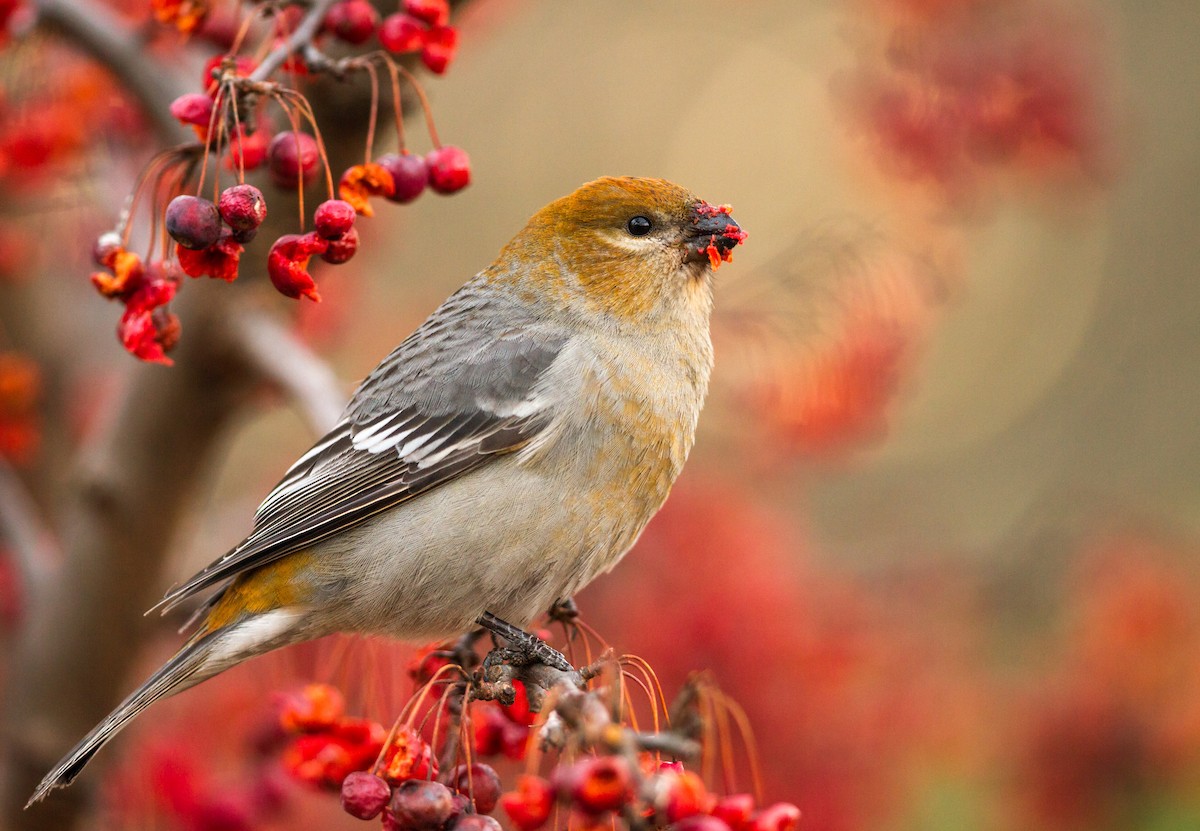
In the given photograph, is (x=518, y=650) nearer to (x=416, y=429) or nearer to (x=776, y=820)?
(x=416, y=429)

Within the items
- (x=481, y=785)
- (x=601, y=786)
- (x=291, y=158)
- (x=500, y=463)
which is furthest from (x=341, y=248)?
(x=601, y=786)

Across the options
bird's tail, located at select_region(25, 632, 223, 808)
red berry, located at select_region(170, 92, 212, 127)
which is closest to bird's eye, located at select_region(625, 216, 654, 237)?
red berry, located at select_region(170, 92, 212, 127)

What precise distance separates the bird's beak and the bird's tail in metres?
1.62

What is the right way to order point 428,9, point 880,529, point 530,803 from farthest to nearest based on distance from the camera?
point 880,529
point 428,9
point 530,803

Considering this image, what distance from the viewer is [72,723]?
131 inches

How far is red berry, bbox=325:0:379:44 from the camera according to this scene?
8.18 feet

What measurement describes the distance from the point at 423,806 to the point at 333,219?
1.06m

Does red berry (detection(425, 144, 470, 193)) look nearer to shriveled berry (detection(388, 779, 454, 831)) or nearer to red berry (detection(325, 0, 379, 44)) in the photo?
red berry (detection(325, 0, 379, 44))

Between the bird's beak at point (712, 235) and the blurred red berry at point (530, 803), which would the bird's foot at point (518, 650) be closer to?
the blurred red berry at point (530, 803)

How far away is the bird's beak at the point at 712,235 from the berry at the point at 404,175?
0.99 m

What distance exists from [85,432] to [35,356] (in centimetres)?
67

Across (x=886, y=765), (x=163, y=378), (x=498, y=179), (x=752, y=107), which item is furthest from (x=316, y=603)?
(x=498, y=179)

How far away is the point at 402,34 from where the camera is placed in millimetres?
2469

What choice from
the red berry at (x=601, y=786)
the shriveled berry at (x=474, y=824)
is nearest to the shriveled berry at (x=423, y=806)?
the shriveled berry at (x=474, y=824)
